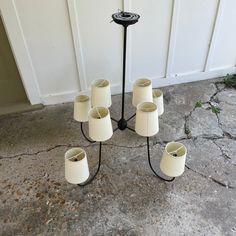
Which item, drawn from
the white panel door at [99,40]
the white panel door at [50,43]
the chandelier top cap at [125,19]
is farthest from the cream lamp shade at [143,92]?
the white panel door at [50,43]

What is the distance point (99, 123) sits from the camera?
48.7 inches

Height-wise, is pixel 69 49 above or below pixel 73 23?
below

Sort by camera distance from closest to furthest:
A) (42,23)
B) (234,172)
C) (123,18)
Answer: (123,18) → (234,172) → (42,23)

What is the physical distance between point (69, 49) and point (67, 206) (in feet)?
3.43

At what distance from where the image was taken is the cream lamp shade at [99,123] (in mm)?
1239

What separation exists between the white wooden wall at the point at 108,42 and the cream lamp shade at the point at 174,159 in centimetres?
88

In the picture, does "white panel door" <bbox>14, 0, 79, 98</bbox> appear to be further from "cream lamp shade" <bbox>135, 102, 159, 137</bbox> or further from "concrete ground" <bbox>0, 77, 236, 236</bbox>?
"cream lamp shade" <bbox>135, 102, 159, 137</bbox>

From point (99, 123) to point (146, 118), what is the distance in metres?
0.23

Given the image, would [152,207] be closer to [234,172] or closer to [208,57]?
[234,172]

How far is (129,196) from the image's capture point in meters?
1.39

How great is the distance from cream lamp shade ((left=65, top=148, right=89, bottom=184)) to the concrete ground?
0.17m

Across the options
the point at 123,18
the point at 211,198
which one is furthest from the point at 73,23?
the point at 211,198

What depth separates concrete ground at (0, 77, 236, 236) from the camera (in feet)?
4.18

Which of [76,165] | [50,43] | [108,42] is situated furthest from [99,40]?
[76,165]
